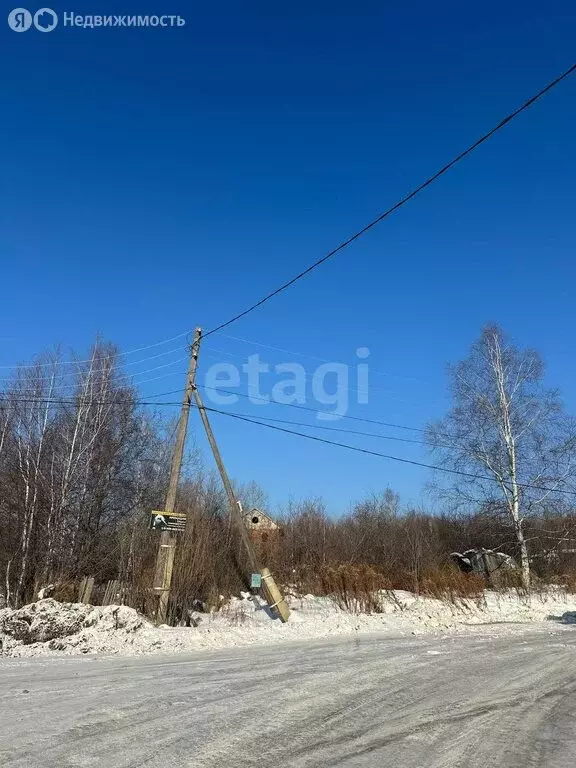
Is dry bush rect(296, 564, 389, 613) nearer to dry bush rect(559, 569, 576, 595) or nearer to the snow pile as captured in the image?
the snow pile

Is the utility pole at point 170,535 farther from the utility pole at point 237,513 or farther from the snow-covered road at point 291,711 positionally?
the snow-covered road at point 291,711

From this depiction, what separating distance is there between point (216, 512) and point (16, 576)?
250 inches

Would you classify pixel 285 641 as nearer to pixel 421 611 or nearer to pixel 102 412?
pixel 421 611

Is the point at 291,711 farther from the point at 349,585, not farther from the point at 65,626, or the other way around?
the point at 349,585

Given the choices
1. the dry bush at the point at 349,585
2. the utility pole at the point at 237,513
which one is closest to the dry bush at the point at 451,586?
the dry bush at the point at 349,585

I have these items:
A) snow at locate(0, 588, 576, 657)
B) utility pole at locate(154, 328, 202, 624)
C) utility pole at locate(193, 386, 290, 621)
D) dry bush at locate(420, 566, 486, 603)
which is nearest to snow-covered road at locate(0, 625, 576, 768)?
snow at locate(0, 588, 576, 657)

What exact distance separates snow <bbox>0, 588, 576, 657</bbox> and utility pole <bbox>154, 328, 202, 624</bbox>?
2.57 feet

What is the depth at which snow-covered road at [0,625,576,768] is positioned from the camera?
449cm

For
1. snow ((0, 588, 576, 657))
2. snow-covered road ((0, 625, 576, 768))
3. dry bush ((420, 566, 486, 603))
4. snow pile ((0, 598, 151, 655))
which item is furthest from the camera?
dry bush ((420, 566, 486, 603))

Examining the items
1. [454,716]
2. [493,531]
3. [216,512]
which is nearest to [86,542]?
[216,512]

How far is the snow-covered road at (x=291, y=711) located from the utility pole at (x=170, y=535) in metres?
3.82

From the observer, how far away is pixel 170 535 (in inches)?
555

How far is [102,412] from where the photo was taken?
68.4 feet

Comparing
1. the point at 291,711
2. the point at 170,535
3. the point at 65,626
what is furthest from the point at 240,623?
the point at 291,711
